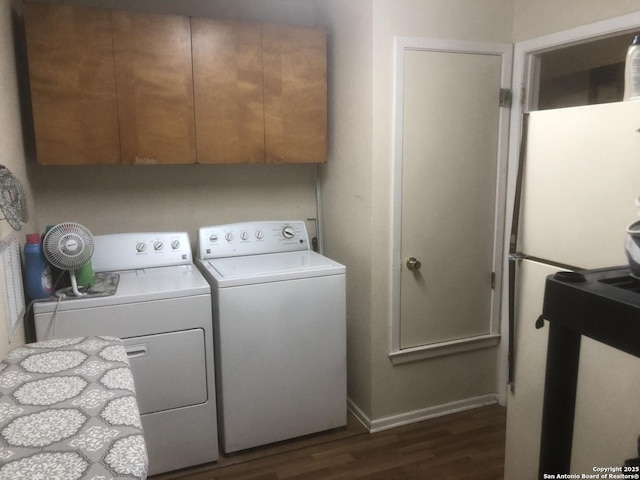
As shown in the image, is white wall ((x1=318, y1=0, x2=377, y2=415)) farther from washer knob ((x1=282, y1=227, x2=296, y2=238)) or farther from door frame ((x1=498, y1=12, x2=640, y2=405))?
door frame ((x1=498, y1=12, x2=640, y2=405))

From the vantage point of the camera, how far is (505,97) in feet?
8.41

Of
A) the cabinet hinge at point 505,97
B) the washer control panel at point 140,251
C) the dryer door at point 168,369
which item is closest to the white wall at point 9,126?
the washer control panel at point 140,251

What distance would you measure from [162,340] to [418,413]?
1464mm

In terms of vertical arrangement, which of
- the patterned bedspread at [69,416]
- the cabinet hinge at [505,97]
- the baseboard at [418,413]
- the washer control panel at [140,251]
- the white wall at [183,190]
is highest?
the cabinet hinge at [505,97]

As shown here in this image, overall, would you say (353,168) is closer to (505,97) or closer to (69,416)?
(505,97)

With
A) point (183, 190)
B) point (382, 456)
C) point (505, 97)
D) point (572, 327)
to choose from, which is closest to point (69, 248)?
point (183, 190)

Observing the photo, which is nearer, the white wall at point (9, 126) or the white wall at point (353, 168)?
the white wall at point (9, 126)

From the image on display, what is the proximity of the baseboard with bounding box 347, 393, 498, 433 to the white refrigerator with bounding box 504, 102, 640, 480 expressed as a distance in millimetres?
1028

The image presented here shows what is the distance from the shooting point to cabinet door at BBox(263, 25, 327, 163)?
8.31 ft

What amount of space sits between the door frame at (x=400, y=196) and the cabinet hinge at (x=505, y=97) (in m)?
0.02

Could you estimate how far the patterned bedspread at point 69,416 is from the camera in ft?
3.01

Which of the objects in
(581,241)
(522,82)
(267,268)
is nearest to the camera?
(581,241)

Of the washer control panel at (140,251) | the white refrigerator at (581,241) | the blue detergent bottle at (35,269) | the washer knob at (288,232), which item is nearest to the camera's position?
the white refrigerator at (581,241)

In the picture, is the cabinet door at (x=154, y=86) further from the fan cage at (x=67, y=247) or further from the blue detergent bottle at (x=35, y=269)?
the blue detergent bottle at (x=35, y=269)
